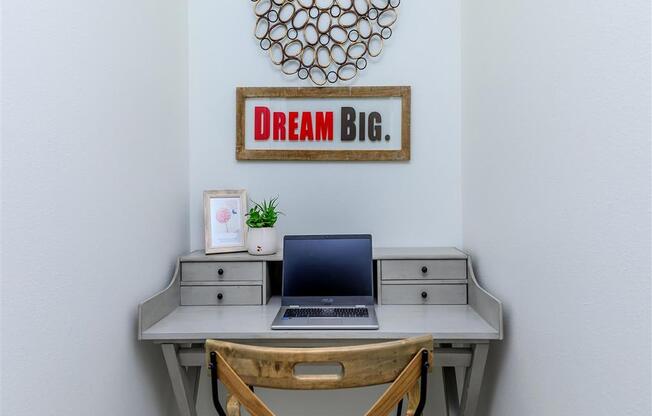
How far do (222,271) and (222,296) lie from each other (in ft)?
0.32

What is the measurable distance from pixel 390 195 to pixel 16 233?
4.57ft

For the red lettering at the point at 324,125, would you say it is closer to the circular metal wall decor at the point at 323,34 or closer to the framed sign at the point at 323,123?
the framed sign at the point at 323,123

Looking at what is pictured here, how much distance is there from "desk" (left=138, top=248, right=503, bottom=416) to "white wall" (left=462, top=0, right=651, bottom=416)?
11 cm

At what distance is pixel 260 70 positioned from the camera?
194cm

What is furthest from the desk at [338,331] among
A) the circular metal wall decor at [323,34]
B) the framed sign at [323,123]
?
the circular metal wall decor at [323,34]

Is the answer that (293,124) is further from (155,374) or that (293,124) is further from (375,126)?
(155,374)

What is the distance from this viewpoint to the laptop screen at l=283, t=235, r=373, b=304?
1.64 metres

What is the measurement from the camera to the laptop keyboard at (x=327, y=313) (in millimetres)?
1515

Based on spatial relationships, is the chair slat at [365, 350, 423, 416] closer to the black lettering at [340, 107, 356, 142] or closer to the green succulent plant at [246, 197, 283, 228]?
the green succulent plant at [246, 197, 283, 228]

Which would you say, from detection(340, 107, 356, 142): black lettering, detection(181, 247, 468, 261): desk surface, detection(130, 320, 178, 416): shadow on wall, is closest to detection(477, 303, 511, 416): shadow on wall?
detection(181, 247, 468, 261): desk surface

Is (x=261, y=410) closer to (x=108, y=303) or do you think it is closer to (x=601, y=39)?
(x=108, y=303)

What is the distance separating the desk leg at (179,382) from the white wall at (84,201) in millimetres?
112

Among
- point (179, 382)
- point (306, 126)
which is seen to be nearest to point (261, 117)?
point (306, 126)

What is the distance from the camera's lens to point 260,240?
173 centimetres
